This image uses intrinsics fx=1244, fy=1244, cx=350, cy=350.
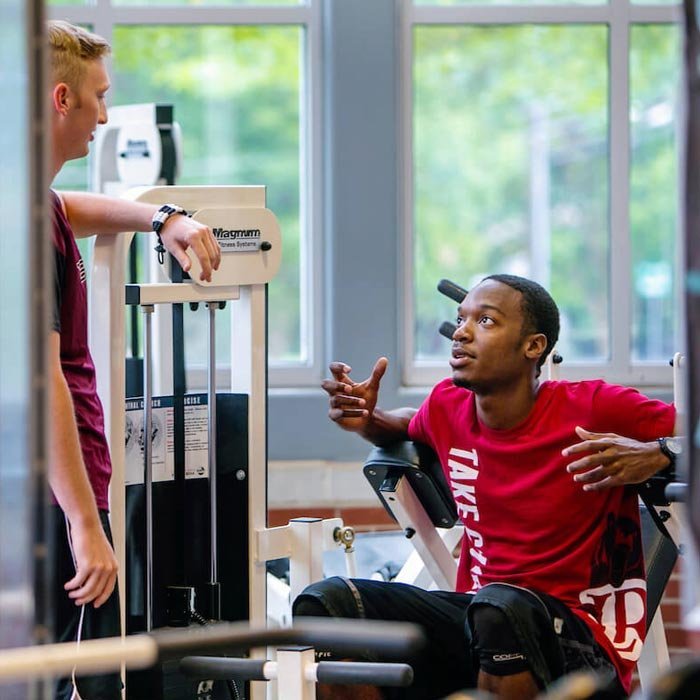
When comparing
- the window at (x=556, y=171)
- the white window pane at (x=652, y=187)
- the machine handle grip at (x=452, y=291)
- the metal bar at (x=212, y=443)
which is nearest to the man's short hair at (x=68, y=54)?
the metal bar at (x=212, y=443)

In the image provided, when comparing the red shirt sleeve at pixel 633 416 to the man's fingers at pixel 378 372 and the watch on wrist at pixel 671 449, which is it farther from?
the man's fingers at pixel 378 372

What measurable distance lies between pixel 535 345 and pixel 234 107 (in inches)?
61.7

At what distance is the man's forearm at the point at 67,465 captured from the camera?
162 centimetres

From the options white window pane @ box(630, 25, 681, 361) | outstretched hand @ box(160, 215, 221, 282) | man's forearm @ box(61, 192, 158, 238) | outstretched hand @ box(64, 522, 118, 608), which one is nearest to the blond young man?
outstretched hand @ box(64, 522, 118, 608)

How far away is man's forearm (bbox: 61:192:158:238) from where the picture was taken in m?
2.01

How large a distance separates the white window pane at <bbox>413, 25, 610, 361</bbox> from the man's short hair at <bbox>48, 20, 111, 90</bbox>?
1.82 metres

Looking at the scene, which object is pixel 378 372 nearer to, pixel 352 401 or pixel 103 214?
pixel 352 401

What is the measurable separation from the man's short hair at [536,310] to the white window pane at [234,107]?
1.30m

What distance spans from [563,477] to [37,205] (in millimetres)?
1442

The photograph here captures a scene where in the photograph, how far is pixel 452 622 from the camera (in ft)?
7.25

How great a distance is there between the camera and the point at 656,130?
3600 mm

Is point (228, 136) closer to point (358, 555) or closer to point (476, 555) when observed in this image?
point (358, 555)

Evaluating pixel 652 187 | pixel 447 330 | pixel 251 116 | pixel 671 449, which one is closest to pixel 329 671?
pixel 671 449

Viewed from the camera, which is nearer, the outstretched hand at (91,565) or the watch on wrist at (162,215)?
the outstretched hand at (91,565)
